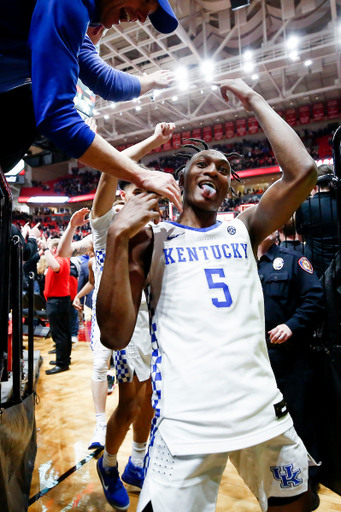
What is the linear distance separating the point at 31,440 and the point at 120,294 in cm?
167

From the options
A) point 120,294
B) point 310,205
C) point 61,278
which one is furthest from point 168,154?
point 120,294

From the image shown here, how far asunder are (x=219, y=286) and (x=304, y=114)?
22.4 meters

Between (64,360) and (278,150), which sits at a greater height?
(278,150)

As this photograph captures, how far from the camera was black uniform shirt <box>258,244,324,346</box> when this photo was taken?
2.21 m

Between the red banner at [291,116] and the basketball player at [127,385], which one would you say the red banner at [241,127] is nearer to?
the red banner at [291,116]

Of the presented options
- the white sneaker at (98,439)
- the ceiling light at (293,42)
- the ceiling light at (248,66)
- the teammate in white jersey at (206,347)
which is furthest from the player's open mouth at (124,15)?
the ceiling light at (248,66)

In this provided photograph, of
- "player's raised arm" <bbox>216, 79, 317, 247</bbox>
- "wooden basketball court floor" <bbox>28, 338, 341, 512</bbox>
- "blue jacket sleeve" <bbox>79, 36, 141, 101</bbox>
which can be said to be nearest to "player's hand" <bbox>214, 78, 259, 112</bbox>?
"player's raised arm" <bbox>216, 79, 317, 247</bbox>

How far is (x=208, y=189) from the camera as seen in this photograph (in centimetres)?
144

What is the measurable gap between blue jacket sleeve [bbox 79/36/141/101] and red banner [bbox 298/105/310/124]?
21.4 m

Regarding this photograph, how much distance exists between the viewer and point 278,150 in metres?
1.31

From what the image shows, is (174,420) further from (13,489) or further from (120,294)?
(13,489)

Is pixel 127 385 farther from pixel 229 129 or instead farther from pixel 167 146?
pixel 167 146

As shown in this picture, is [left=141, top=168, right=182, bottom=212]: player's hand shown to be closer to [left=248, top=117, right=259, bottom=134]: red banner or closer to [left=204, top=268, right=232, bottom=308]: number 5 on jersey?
[left=204, top=268, right=232, bottom=308]: number 5 on jersey

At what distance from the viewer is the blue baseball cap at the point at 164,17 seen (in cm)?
142
